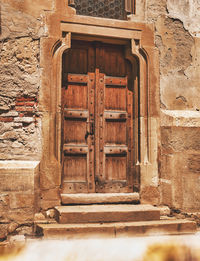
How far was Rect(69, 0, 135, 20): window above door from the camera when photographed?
5047 millimetres

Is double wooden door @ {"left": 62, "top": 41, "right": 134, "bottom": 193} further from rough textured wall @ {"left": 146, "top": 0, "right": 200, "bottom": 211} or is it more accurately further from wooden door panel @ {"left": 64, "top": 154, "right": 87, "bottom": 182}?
rough textured wall @ {"left": 146, "top": 0, "right": 200, "bottom": 211}

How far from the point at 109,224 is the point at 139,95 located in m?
2.00

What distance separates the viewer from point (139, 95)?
16.3ft

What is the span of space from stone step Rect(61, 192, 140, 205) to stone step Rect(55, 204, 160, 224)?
0.21 metres

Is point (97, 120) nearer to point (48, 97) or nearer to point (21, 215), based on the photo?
point (48, 97)

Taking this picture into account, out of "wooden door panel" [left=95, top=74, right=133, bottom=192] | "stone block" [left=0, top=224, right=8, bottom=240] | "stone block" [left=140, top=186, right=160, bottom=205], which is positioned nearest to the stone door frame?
"stone block" [left=140, top=186, right=160, bottom=205]

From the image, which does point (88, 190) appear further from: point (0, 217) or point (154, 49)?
point (154, 49)

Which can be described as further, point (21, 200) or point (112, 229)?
point (21, 200)

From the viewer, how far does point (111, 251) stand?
3525mm

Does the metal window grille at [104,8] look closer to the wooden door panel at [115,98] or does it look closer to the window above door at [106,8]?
the window above door at [106,8]

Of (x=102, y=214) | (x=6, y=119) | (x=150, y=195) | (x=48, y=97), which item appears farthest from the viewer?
(x=150, y=195)

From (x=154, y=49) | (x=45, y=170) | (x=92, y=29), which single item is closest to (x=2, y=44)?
(x=92, y=29)

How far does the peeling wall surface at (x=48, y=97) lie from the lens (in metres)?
4.37

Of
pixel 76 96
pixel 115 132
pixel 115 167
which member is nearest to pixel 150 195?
pixel 115 167
